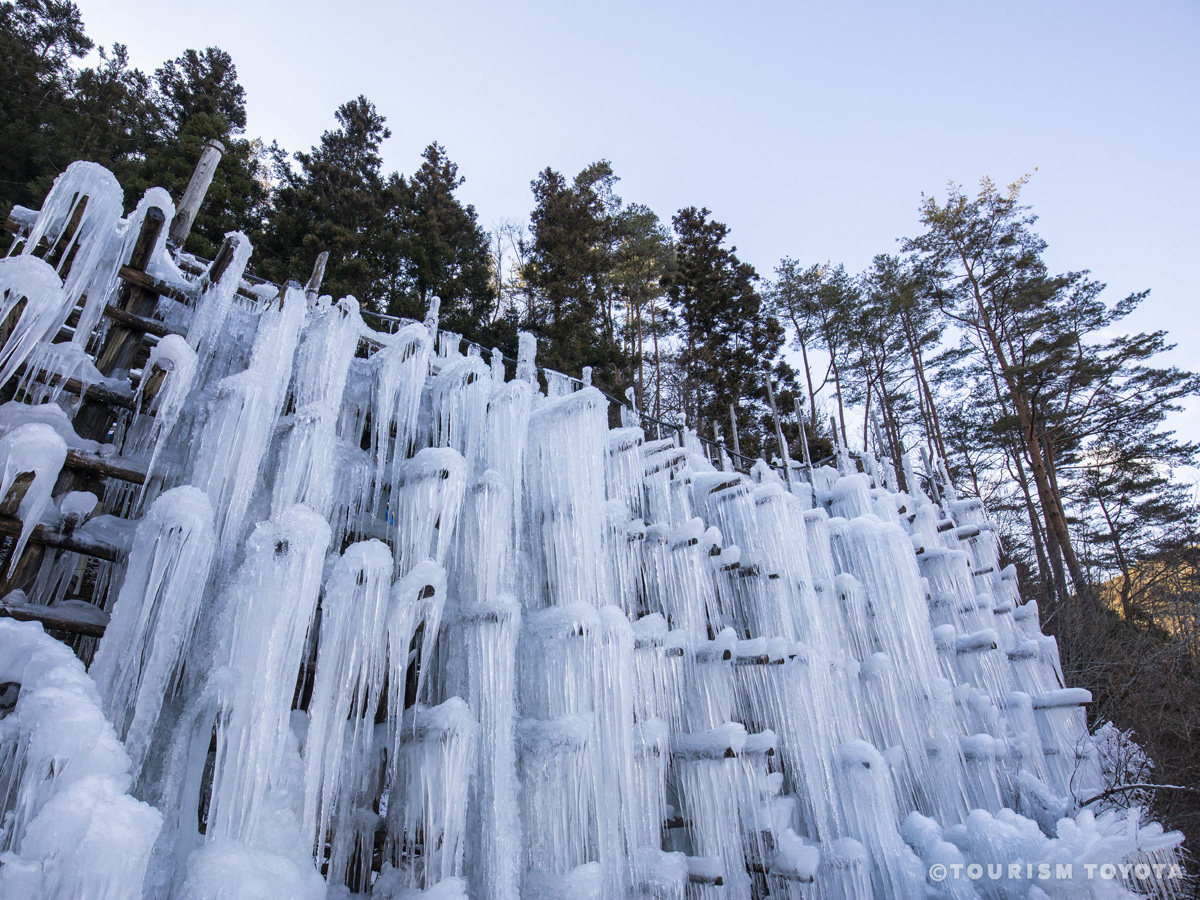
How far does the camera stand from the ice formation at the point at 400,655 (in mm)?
2406

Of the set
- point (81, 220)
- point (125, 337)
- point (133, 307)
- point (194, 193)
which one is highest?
point (194, 193)

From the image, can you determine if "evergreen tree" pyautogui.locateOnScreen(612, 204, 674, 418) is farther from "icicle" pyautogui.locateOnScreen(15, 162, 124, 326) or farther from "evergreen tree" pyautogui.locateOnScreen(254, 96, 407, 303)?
"icicle" pyautogui.locateOnScreen(15, 162, 124, 326)

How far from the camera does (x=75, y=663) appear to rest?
7.36 feet

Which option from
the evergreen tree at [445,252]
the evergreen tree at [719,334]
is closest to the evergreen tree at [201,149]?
the evergreen tree at [445,252]

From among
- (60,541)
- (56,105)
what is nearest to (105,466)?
(60,541)

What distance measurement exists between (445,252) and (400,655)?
11.8 meters

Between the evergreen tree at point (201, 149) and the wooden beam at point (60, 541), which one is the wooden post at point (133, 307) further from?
the evergreen tree at point (201, 149)

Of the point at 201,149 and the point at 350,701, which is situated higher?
the point at 201,149

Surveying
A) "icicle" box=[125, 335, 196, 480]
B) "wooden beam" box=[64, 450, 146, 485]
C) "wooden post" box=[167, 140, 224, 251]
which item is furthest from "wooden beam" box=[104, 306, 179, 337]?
"wooden beam" box=[64, 450, 146, 485]

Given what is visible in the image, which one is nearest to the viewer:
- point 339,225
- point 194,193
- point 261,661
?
point 261,661

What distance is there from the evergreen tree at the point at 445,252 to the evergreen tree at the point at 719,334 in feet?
18.3

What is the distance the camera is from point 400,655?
3047 mm

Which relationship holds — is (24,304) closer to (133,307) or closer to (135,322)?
(135,322)

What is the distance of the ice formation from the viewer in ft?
7.89
